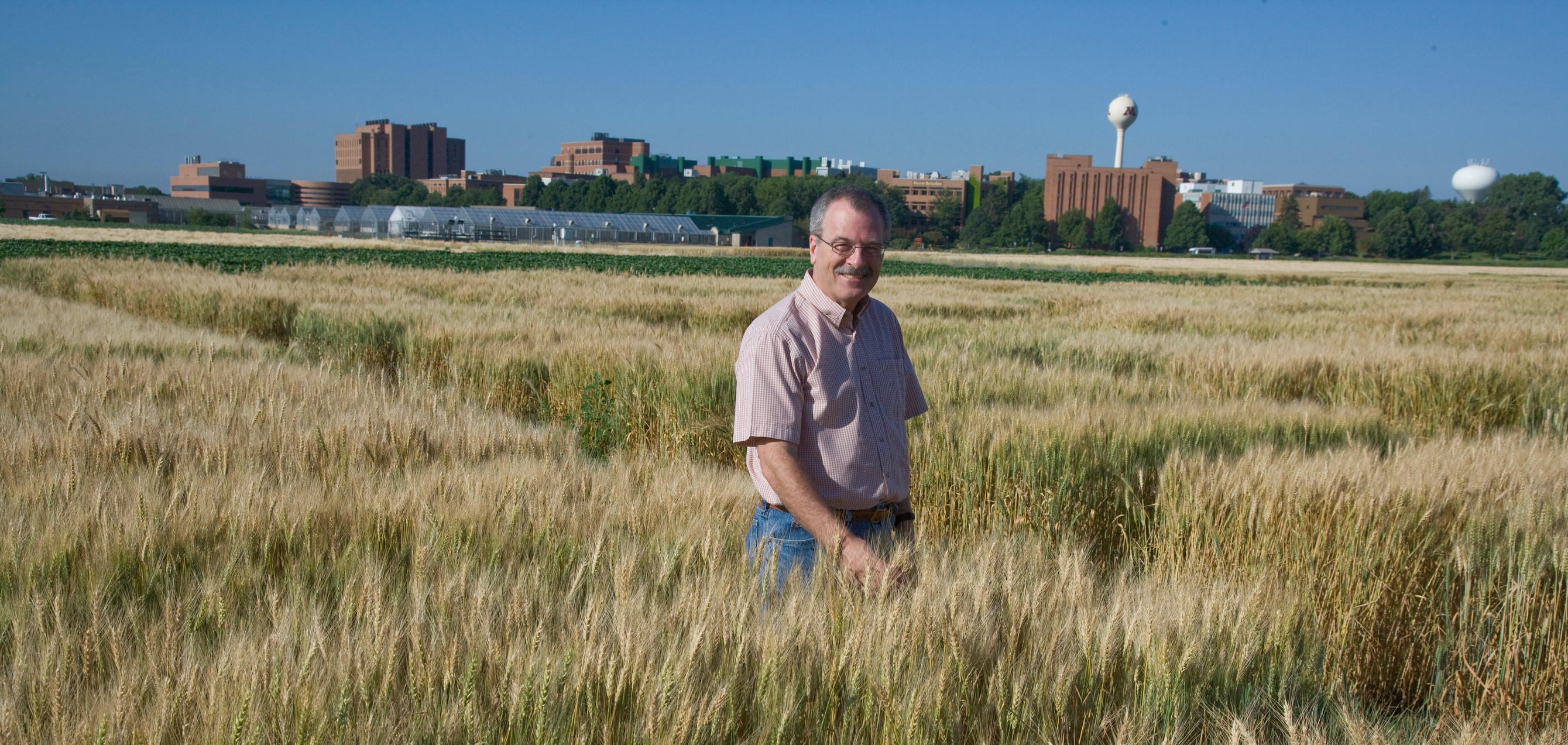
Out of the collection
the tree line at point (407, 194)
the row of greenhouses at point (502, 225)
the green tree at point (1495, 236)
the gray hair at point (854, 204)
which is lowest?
the gray hair at point (854, 204)

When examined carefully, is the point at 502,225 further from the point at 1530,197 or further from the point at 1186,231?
the point at 1530,197

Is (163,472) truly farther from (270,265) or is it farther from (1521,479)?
(270,265)

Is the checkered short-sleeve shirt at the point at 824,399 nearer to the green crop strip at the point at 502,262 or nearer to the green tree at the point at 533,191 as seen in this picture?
the green crop strip at the point at 502,262

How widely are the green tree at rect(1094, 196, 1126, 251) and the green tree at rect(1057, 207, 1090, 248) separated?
148 cm

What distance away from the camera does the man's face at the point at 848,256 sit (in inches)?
103

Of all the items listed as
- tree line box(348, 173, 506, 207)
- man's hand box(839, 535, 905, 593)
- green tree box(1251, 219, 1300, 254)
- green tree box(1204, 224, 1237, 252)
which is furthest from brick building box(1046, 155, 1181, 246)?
man's hand box(839, 535, 905, 593)

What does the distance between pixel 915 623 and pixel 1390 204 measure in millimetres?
186436

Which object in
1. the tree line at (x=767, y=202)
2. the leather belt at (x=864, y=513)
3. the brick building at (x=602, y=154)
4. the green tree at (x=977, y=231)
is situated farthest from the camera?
the brick building at (x=602, y=154)

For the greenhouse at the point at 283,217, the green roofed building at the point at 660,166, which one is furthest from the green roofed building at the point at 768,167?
the greenhouse at the point at 283,217

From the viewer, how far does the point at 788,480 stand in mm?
2520

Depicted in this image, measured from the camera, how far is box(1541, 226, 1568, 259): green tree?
12012cm

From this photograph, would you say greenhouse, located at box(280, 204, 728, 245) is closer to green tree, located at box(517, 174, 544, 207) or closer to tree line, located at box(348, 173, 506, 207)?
tree line, located at box(348, 173, 506, 207)

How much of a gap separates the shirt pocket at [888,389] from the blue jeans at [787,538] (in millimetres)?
292

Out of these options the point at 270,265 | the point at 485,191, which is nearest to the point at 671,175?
the point at 485,191
